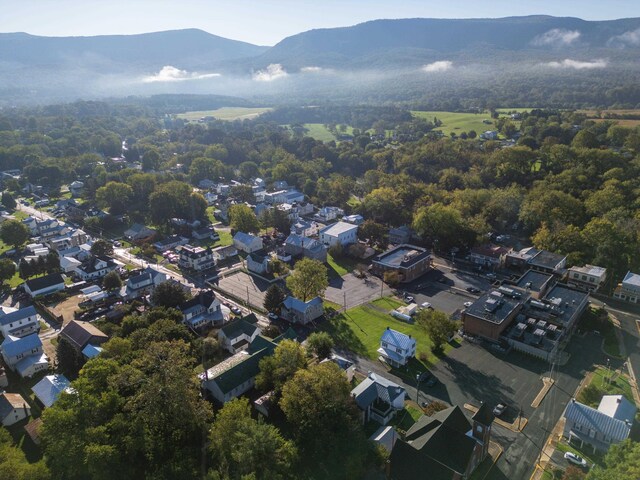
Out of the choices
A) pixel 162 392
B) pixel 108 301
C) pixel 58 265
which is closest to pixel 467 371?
pixel 162 392

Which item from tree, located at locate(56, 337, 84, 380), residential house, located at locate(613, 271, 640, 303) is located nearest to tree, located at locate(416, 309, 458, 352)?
residential house, located at locate(613, 271, 640, 303)

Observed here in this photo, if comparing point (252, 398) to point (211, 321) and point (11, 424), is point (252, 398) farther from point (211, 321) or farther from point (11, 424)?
point (11, 424)

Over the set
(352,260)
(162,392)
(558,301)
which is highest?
(162,392)

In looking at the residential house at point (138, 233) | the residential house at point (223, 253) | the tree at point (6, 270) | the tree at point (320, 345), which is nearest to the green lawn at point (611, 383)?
the tree at point (320, 345)

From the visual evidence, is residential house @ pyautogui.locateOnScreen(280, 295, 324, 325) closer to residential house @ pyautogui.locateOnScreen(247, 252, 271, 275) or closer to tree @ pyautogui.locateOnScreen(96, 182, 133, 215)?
residential house @ pyautogui.locateOnScreen(247, 252, 271, 275)

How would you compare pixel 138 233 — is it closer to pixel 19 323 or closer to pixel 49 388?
pixel 19 323
